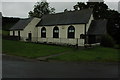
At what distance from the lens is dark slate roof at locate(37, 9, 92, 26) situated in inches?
1514

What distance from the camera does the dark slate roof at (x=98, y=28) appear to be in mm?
37188

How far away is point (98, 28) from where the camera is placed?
126ft

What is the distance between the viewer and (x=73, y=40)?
3772cm

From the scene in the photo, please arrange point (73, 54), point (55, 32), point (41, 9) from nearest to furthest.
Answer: point (73, 54), point (55, 32), point (41, 9)

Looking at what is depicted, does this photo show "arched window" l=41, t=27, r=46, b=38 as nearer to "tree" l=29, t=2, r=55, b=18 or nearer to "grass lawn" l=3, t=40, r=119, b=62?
"grass lawn" l=3, t=40, r=119, b=62

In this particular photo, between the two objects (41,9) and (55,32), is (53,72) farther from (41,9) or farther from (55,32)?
(41,9)

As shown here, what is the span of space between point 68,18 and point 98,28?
673 cm

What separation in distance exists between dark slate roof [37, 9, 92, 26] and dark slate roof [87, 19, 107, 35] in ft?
8.14

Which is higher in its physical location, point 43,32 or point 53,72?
point 43,32

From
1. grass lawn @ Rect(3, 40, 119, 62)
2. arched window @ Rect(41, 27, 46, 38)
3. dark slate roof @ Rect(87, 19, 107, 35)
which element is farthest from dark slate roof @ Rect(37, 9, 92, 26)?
grass lawn @ Rect(3, 40, 119, 62)

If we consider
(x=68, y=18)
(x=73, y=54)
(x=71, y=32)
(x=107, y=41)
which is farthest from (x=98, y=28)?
(x=73, y=54)

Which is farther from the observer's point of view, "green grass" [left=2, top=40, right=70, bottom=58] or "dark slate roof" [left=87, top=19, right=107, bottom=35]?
"dark slate roof" [left=87, top=19, right=107, bottom=35]

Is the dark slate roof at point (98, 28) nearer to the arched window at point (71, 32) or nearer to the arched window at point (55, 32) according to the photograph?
the arched window at point (71, 32)

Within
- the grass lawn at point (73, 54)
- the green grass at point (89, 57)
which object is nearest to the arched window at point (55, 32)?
the grass lawn at point (73, 54)
